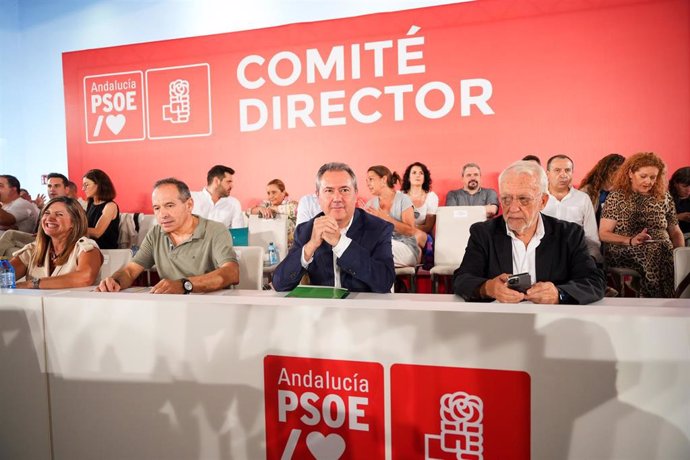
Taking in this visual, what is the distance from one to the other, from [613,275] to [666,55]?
2553mm

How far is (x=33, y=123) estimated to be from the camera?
745 centimetres

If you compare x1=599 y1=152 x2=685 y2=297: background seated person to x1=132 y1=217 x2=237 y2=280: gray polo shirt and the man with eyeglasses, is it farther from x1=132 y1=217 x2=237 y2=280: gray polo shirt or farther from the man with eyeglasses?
x1=132 y1=217 x2=237 y2=280: gray polo shirt

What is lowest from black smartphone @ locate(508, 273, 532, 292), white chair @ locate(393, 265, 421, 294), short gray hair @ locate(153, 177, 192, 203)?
white chair @ locate(393, 265, 421, 294)

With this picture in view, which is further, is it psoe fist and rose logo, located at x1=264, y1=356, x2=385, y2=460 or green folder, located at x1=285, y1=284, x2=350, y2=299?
green folder, located at x1=285, y1=284, x2=350, y2=299

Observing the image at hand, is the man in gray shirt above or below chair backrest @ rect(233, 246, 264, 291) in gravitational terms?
above

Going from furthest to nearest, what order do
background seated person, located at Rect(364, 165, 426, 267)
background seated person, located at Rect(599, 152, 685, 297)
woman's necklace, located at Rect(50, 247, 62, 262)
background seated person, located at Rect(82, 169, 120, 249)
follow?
background seated person, located at Rect(82, 169, 120, 249)
background seated person, located at Rect(364, 165, 426, 267)
background seated person, located at Rect(599, 152, 685, 297)
woman's necklace, located at Rect(50, 247, 62, 262)

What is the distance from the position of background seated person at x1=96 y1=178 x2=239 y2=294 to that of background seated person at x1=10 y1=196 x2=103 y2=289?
0.77 feet

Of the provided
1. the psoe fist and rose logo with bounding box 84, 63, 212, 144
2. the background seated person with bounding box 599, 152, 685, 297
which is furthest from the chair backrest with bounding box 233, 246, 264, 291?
the psoe fist and rose logo with bounding box 84, 63, 212, 144

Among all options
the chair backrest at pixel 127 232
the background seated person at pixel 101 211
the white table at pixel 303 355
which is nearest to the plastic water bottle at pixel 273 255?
the background seated person at pixel 101 211

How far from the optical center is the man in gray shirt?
5363mm

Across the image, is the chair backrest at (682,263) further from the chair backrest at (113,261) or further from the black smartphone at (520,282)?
the chair backrest at (113,261)

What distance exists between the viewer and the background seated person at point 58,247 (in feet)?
8.21

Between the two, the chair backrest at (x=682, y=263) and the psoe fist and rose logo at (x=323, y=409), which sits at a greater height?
the chair backrest at (x=682, y=263)

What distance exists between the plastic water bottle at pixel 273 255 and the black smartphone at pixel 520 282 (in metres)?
2.95
